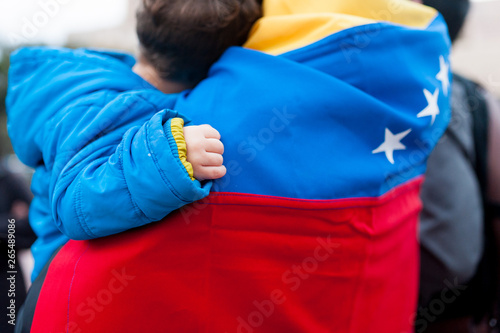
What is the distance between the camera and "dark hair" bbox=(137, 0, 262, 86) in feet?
3.96

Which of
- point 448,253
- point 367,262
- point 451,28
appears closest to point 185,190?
point 367,262

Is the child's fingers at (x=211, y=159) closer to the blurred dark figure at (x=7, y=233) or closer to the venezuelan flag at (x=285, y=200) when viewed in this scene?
the venezuelan flag at (x=285, y=200)

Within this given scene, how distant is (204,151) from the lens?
1.00m

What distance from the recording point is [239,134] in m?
1.08

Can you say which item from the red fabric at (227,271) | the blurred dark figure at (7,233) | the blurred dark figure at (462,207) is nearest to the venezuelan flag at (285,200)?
the red fabric at (227,271)

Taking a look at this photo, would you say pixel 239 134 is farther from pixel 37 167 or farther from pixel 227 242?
pixel 37 167

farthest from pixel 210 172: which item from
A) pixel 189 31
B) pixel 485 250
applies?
pixel 485 250

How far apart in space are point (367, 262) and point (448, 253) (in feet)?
2.83

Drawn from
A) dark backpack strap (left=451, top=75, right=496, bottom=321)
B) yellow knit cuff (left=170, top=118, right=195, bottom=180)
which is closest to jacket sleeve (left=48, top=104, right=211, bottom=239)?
yellow knit cuff (left=170, top=118, right=195, bottom=180)

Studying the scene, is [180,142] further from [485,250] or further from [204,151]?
[485,250]

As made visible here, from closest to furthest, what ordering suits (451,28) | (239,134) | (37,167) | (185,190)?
(185,190) < (239,134) < (37,167) < (451,28)

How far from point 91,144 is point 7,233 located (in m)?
1.12

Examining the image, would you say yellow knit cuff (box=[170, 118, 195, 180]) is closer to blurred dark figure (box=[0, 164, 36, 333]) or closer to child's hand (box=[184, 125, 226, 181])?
child's hand (box=[184, 125, 226, 181])

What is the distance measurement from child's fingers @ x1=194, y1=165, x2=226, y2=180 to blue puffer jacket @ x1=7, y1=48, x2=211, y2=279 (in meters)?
0.03
